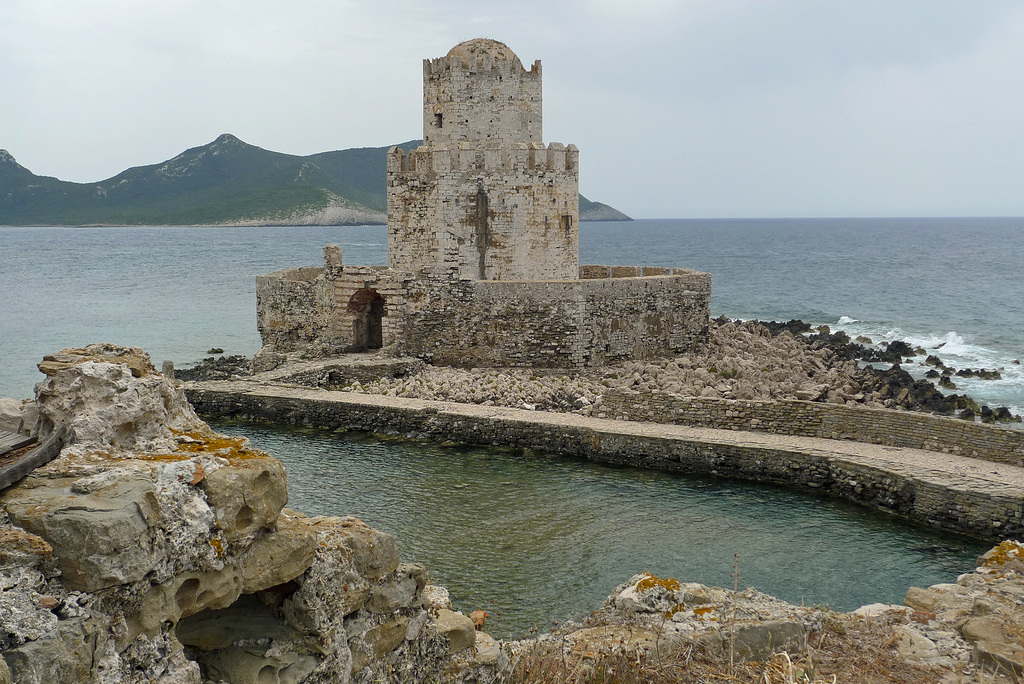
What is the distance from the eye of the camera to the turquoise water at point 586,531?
10.9 m

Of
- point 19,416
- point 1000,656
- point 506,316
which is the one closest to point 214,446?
point 19,416

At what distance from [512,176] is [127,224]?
7345 inches

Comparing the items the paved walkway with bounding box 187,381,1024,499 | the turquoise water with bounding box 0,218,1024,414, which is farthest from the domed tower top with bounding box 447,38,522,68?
the turquoise water with bounding box 0,218,1024,414

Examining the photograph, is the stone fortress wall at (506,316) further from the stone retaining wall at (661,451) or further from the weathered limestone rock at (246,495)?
the weathered limestone rock at (246,495)

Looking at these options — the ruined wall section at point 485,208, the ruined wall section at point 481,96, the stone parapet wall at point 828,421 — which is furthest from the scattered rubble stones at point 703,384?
the ruined wall section at point 481,96

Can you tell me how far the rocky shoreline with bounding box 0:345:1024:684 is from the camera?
135 inches

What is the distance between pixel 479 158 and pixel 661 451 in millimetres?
9116

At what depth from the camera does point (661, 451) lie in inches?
623

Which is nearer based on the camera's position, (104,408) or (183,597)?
(183,597)

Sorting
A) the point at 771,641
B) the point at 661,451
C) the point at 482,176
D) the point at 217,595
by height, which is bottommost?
the point at 661,451

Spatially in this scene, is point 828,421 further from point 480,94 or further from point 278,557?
point 278,557

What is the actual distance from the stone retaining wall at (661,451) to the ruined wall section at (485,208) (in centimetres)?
454

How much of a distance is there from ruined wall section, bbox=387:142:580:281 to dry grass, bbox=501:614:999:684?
16021mm

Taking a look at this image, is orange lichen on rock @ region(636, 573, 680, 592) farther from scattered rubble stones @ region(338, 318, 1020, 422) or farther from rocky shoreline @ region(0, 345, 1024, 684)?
scattered rubble stones @ region(338, 318, 1020, 422)
